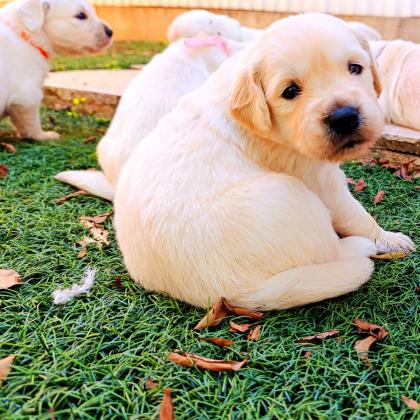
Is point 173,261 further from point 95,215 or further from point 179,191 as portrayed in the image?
point 95,215

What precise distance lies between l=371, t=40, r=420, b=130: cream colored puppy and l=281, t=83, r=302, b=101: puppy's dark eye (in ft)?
8.66

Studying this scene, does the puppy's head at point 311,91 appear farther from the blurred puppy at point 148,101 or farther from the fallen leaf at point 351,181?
the fallen leaf at point 351,181

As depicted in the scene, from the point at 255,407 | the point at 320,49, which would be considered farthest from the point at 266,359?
the point at 320,49

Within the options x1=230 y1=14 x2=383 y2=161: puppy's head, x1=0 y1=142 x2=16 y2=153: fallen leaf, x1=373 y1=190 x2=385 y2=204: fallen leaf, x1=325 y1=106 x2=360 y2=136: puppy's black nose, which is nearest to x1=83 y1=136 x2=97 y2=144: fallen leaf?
x1=0 y1=142 x2=16 y2=153: fallen leaf

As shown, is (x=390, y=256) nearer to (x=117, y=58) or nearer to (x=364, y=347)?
(x=364, y=347)

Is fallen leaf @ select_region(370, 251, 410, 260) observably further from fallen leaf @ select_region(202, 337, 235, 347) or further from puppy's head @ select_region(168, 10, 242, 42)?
puppy's head @ select_region(168, 10, 242, 42)

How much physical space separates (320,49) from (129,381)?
1.87 m

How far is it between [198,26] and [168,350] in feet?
17.5

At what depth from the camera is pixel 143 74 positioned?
4871 millimetres

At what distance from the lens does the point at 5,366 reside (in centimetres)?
246

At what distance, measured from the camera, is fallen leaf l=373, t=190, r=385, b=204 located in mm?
4172

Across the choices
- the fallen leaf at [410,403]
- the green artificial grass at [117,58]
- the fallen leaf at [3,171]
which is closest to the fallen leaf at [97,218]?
the fallen leaf at [3,171]

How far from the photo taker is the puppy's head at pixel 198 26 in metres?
6.85

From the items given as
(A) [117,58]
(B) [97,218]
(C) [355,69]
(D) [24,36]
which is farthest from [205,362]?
(A) [117,58]
